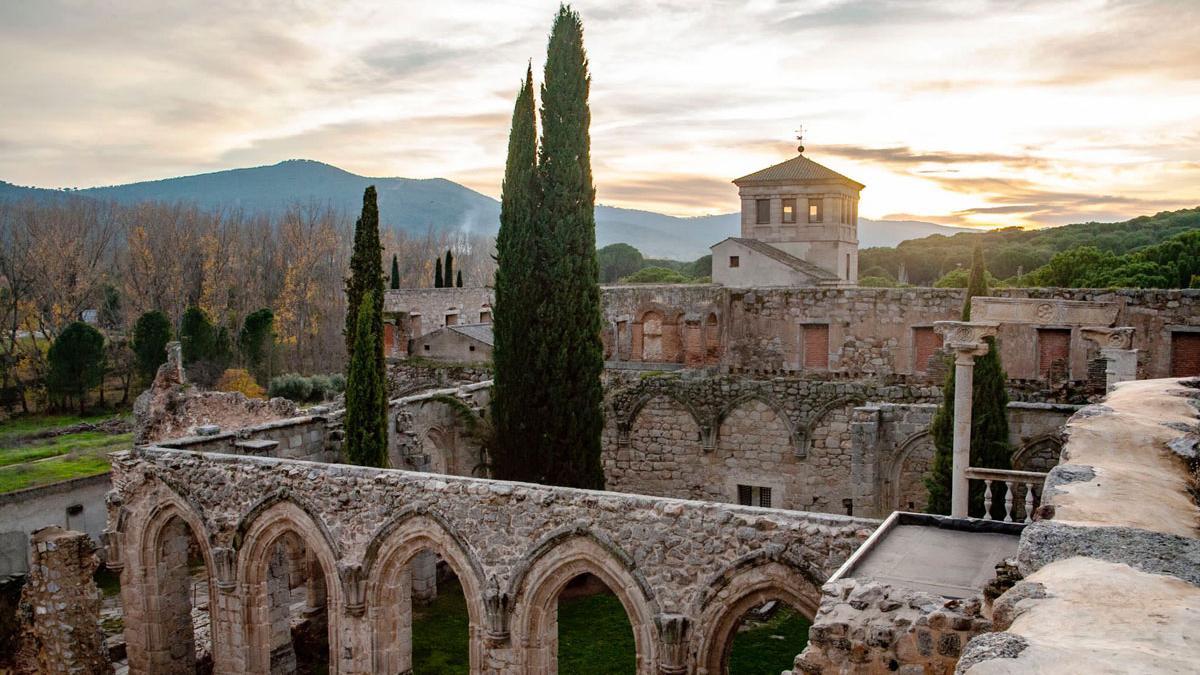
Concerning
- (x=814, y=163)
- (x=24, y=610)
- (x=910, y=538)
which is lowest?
(x=24, y=610)

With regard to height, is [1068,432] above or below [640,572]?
above

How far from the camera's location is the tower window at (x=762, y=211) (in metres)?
36.9

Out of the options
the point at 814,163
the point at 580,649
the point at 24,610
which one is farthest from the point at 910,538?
the point at 814,163

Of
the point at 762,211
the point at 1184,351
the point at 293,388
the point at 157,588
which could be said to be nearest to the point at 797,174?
the point at 762,211

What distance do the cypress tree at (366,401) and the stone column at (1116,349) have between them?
1060 cm

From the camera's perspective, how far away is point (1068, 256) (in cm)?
3819

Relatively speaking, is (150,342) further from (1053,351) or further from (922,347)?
(1053,351)

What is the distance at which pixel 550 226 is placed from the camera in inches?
693

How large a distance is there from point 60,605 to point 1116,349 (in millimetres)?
15001

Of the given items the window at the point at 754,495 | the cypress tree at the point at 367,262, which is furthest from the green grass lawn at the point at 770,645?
the cypress tree at the point at 367,262

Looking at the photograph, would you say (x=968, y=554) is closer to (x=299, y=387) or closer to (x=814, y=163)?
(x=814, y=163)

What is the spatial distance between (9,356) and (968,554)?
47.1m

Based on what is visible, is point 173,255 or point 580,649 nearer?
point 580,649

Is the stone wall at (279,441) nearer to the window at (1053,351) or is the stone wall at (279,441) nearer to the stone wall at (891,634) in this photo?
the stone wall at (891,634)
